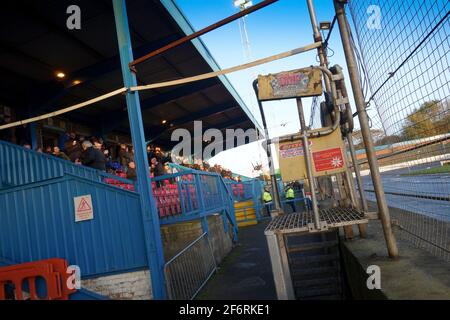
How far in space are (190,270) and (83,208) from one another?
2.42 m

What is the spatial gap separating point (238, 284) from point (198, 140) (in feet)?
57.9

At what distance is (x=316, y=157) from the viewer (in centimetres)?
315

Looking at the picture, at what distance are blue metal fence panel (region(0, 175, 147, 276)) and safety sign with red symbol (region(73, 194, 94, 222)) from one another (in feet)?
0.23

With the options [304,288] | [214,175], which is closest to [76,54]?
[214,175]

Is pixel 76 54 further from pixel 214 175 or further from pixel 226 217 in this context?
pixel 226 217

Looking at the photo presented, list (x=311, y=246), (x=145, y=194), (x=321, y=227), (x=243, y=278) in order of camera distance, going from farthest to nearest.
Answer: (x=243, y=278) → (x=145, y=194) → (x=311, y=246) → (x=321, y=227)

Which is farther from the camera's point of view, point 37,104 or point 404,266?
point 37,104

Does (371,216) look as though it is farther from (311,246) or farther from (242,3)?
(242,3)

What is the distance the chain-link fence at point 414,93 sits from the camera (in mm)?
2291

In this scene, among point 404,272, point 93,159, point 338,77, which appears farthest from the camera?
point 93,159

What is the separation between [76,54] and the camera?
9172mm

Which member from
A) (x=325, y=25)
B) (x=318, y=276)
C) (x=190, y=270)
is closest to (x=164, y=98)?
(x=190, y=270)

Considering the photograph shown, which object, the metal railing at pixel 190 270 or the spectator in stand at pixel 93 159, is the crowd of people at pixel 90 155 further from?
the metal railing at pixel 190 270
